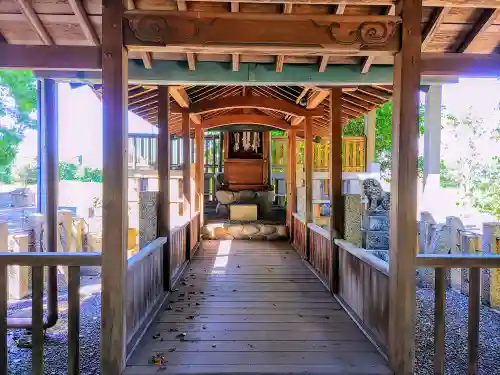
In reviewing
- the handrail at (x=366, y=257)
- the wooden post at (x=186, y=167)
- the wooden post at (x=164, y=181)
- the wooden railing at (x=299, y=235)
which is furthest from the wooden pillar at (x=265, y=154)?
the handrail at (x=366, y=257)

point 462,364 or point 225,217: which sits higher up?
point 225,217

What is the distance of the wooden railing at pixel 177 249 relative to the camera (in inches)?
216

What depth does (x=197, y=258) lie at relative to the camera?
732 centimetres

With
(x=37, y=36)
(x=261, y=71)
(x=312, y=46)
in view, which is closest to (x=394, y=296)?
(x=312, y=46)

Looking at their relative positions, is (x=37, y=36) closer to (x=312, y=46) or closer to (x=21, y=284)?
(x=312, y=46)

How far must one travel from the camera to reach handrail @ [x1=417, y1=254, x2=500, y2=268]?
284 centimetres

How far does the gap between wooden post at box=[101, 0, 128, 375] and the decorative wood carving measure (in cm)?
23

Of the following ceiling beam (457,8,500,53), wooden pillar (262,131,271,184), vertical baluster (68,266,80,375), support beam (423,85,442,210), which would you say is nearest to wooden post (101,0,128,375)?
vertical baluster (68,266,80,375)

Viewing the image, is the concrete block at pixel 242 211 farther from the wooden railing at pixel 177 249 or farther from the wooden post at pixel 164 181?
the wooden post at pixel 164 181

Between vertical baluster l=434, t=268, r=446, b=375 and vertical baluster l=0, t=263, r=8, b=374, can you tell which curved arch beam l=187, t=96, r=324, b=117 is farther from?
vertical baluster l=0, t=263, r=8, b=374

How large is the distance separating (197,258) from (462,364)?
15.8 feet

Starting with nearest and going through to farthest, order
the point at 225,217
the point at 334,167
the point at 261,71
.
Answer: the point at 261,71, the point at 334,167, the point at 225,217

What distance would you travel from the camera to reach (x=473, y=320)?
2846 mm

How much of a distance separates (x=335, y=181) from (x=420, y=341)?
2208 millimetres
